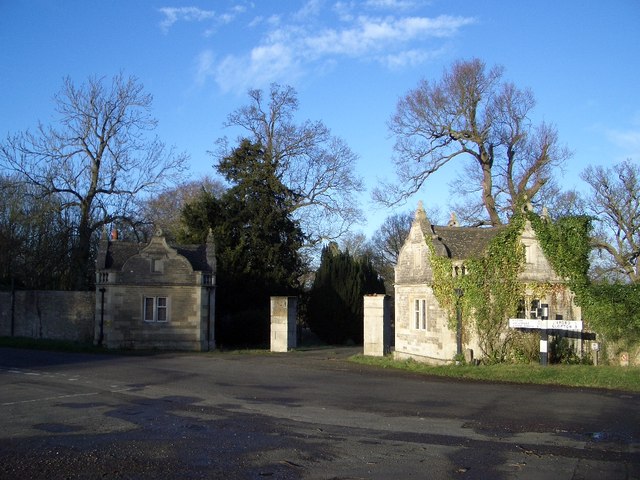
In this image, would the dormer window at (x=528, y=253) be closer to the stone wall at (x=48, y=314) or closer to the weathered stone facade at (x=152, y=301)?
the weathered stone facade at (x=152, y=301)

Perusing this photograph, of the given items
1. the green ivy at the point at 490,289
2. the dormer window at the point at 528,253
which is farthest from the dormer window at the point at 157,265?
the dormer window at the point at 528,253

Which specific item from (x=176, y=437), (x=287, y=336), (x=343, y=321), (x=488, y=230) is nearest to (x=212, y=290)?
(x=287, y=336)

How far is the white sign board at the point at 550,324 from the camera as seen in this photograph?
67.1 ft

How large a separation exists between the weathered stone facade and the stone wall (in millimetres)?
3965

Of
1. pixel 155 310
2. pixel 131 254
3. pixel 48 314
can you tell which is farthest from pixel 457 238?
pixel 48 314

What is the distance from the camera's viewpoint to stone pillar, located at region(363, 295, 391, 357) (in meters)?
29.8

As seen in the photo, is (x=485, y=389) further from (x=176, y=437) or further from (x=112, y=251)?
(x=112, y=251)

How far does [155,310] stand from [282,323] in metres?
6.52

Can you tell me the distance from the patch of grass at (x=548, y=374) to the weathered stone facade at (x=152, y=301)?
43.2 feet

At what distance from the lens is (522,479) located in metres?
8.23

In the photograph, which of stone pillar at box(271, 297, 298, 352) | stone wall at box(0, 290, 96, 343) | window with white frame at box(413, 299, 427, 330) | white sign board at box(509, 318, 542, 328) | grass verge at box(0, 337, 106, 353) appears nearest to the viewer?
white sign board at box(509, 318, 542, 328)

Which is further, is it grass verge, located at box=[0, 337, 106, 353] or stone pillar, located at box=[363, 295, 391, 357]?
grass verge, located at box=[0, 337, 106, 353]

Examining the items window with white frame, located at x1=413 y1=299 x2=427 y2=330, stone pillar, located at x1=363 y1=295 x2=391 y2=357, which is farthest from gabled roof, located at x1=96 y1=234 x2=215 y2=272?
window with white frame, located at x1=413 y1=299 x2=427 y2=330

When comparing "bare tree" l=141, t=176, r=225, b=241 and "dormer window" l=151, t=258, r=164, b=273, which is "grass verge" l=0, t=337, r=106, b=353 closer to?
"dormer window" l=151, t=258, r=164, b=273
